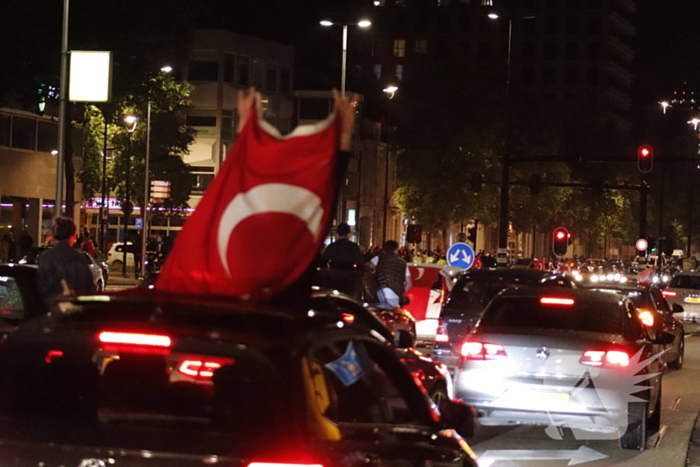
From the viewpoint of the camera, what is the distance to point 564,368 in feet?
36.3

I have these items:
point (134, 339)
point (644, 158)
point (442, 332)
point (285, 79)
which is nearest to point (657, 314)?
point (442, 332)

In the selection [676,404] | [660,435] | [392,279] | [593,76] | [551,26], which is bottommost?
[676,404]

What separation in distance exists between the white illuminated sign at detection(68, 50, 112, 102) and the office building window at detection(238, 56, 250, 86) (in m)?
53.5

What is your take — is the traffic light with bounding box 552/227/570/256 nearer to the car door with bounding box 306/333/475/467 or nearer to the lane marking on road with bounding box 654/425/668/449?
the lane marking on road with bounding box 654/425/668/449

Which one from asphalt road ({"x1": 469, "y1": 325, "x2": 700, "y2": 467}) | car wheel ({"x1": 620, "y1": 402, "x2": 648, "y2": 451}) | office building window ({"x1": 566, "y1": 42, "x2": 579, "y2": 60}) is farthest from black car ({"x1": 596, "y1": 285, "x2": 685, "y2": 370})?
office building window ({"x1": 566, "y1": 42, "x2": 579, "y2": 60})

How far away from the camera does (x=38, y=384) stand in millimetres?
4461

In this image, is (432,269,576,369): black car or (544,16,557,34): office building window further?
(544,16,557,34): office building window

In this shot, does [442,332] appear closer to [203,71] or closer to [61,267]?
[61,267]

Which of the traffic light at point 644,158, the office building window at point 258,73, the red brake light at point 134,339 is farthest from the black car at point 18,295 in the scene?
the office building window at point 258,73

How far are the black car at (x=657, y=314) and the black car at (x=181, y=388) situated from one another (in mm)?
14237

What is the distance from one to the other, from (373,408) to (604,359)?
6408 mm

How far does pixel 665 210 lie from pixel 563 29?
1613 inches

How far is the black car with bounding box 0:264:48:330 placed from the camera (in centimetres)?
1041

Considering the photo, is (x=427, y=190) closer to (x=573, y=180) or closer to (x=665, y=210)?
(x=573, y=180)
